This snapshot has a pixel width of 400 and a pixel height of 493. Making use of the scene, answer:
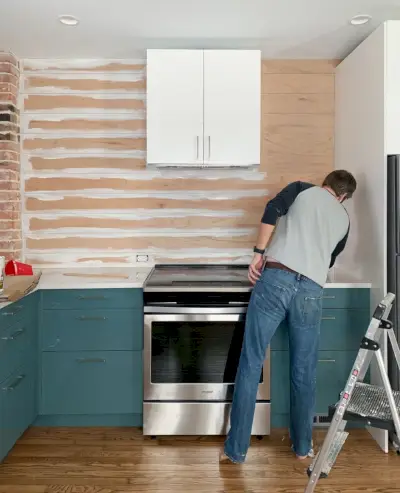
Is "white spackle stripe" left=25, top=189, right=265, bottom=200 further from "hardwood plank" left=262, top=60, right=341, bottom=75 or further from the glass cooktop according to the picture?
"hardwood plank" left=262, top=60, right=341, bottom=75

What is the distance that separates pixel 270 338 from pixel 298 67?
1.96 meters

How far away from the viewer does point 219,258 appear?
3.88m

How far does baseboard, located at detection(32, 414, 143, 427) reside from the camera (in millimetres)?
3332

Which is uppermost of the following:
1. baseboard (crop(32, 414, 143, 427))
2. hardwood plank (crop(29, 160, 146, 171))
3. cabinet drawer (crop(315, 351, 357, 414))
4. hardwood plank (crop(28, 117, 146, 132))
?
hardwood plank (crop(28, 117, 146, 132))

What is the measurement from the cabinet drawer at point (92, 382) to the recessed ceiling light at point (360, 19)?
2207mm

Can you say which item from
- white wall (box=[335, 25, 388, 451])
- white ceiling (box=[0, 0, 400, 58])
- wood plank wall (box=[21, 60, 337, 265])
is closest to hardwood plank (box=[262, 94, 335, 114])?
wood plank wall (box=[21, 60, 337, 265])

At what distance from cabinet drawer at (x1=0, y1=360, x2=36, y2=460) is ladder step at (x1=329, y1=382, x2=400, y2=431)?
5.09ft

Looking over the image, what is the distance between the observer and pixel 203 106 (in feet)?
11.4

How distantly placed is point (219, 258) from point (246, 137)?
867 mm

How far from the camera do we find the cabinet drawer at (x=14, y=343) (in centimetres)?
271

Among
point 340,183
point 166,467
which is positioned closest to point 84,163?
point 340,183

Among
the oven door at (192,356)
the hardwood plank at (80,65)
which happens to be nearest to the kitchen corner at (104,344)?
the oven door at (192,356)

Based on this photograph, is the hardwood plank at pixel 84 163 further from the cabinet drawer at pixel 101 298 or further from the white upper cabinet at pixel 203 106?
the cabinet drawer at pixel 101 298

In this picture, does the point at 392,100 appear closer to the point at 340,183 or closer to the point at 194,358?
the point at 340,183
